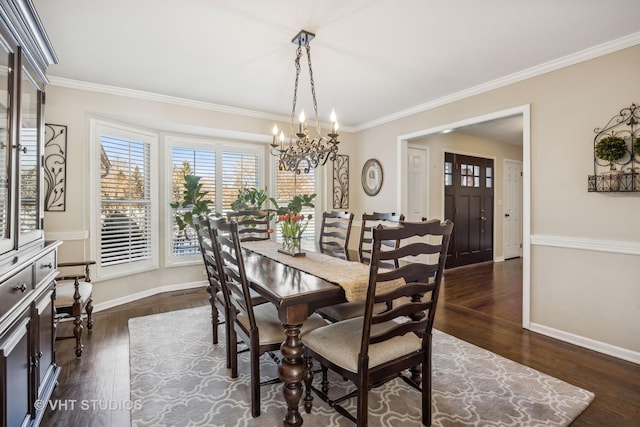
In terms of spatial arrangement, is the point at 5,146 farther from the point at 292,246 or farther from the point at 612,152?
the point at 612,152

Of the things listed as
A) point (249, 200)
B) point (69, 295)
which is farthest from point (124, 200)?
point (69, 295)

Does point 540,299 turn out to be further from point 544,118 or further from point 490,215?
point 490,215

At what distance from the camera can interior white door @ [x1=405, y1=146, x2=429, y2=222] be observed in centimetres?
514

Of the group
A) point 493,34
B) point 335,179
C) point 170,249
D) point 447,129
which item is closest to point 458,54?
point 493,34

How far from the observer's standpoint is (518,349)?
2.71 meters

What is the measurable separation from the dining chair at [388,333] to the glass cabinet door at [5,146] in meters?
1.55

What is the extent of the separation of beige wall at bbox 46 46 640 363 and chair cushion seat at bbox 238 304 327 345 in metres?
2.36

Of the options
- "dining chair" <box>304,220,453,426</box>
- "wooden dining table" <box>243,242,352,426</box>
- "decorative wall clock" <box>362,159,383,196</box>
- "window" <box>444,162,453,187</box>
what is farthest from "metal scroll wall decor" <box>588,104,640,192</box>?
"window" <box>444,162,453,187</box>

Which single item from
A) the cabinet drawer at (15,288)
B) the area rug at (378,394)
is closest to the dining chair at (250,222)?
the area rug at (378,394)

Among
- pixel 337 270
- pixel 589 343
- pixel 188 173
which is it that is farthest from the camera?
pixel 188 173

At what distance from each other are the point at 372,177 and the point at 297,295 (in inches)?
152

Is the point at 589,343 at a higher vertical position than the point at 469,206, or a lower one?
lower

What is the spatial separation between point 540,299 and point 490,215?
369 centimetres

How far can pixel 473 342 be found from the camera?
2836 mm
